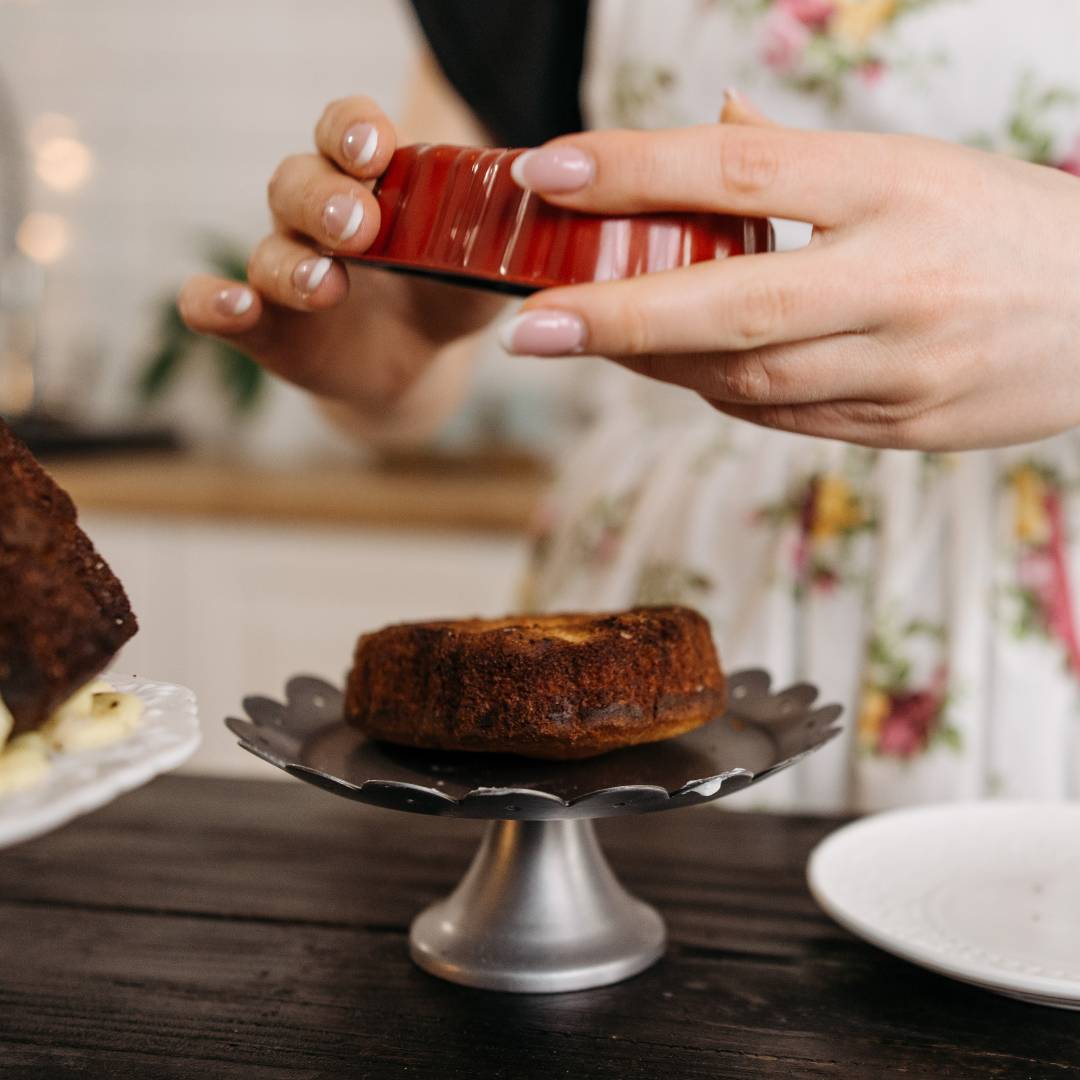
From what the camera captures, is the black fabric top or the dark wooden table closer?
the dark wooden table

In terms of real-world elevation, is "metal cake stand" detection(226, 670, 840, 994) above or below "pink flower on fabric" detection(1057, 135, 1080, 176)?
below

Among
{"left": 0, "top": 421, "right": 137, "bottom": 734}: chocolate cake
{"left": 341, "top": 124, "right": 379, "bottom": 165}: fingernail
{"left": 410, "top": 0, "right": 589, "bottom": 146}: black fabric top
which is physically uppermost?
{"left": 410, "top": 0, "right": 589, "bottom": 146}: black fabric top

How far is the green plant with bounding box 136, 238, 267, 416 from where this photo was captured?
88.4 inches

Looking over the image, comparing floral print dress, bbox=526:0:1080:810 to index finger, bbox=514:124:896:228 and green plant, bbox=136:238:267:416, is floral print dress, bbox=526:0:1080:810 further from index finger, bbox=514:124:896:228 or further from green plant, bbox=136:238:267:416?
green plant, bbox=136:238:267:416

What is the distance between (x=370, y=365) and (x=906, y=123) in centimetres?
46

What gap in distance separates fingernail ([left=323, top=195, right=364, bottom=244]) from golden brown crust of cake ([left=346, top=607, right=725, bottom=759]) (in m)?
0.19

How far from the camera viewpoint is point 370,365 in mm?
917

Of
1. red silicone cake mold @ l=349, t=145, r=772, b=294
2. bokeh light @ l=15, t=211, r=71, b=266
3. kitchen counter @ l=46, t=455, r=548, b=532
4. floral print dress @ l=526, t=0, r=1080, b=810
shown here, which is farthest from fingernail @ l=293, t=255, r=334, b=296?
bokeh light @ l=15, t=211, r=71, b=266

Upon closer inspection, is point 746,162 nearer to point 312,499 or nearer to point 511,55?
point 511,55

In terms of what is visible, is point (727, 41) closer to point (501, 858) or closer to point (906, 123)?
point (906, 123)

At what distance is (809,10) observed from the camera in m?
0.98

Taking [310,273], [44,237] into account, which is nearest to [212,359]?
[44,237]

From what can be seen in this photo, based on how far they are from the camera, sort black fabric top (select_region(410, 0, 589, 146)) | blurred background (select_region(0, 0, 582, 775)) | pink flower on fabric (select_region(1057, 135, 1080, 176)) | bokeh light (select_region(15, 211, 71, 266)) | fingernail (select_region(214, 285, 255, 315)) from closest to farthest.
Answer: fingernail (select_region(214, 285, 255, 315)) < pink flower on fabric (select_region(1057, 135, 1080, 176)) < black fabric top (select_region(410, 0, 589, 146)) < blurred background (select_region(0, 0, 582, 775)) < bokeh light (select_region(15, 211, 71, 266))

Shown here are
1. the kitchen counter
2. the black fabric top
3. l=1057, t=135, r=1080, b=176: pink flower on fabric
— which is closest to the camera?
l=1057, t=135, r=1080, b=176: pink flower on fabric
